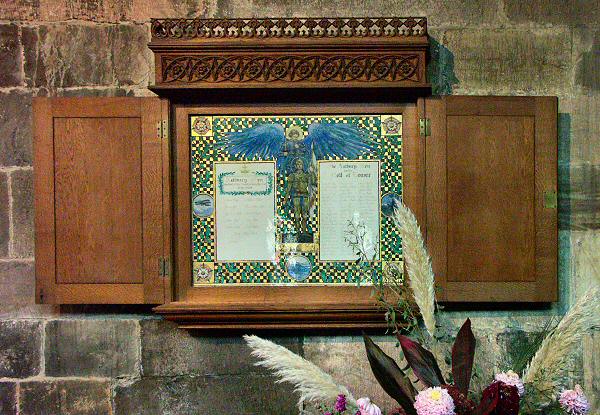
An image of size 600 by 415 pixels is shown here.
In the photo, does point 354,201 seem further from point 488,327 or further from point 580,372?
point 580,372

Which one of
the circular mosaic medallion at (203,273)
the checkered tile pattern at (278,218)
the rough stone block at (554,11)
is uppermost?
the rough stone block at (554,11)

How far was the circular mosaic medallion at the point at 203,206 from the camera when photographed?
211 centimetres

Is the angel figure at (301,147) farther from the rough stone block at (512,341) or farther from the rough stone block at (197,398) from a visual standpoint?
the rough stone block at (512,341)

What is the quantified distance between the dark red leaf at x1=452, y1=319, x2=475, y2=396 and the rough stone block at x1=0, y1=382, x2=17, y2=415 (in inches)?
72.0

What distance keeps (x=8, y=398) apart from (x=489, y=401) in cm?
196

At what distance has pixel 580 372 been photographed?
2.16 meters

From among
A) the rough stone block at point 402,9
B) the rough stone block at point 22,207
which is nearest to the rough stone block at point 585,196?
the rough stone block at point 402,9

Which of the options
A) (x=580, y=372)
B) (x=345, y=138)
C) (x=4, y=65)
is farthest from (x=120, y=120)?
(x=580, y=372)

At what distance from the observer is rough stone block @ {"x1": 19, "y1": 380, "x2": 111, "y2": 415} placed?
2150 mm

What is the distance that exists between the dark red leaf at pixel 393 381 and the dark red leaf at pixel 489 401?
22cm

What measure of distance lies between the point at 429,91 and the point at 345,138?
1.27 feet

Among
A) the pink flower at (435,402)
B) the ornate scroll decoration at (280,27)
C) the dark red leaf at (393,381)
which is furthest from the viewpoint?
the ornate scroll decoration at (280,27)

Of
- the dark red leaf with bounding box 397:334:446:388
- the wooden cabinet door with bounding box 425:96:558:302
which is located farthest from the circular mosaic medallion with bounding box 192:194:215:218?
the dark red leaf with bounding box 397:334:446:388

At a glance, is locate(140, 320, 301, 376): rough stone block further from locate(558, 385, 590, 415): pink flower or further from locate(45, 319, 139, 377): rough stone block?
locate(558, 385, 590, 415): pink flower
